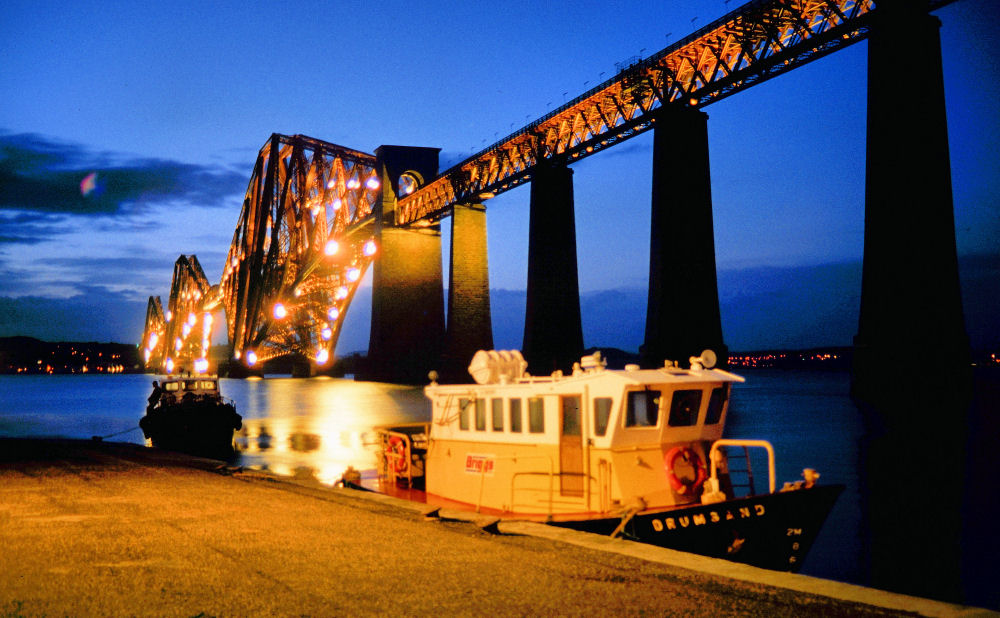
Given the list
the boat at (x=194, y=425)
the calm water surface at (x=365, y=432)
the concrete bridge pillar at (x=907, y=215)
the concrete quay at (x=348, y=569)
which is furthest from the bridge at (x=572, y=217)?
the concrete quay at (x=348, y=569)

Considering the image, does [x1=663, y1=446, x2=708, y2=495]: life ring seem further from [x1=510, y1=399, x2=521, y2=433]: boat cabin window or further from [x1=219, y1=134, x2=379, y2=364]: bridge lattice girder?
[x1=219, y1=134, x2=379, y2=364]: bridge lattice girder

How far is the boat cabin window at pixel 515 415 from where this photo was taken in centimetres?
1506

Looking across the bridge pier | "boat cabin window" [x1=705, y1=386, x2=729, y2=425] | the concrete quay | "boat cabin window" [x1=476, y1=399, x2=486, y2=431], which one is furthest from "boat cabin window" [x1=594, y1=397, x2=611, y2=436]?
the bridge pier

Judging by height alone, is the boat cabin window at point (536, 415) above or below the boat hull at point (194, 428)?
above

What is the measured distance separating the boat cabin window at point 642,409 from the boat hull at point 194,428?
29596 millimetres

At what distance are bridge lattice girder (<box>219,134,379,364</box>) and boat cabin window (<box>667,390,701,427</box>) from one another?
3875 inches

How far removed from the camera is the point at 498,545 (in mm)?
10922

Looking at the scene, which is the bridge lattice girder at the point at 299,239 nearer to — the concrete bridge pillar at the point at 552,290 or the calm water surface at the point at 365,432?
the calm water surface at the point at 365,432

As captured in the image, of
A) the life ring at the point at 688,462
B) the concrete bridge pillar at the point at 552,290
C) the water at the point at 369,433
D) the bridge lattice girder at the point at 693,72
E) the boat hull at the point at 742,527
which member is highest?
the bridge lattice girder at the point at 693,72

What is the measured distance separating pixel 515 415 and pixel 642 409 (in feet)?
9.04

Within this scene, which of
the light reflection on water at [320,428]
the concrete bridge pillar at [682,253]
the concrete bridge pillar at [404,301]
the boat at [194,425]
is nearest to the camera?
the light reflection on water at [320,428]

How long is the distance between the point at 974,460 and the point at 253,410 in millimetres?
60787

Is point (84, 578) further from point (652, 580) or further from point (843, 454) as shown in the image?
point (843, 454)

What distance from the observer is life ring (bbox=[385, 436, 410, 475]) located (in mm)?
20234
